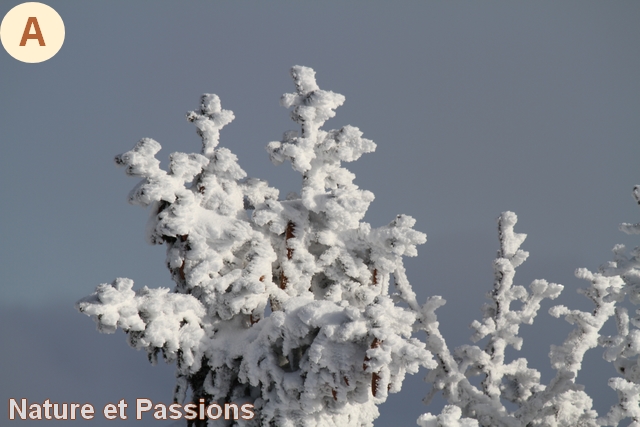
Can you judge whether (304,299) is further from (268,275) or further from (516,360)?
(516,360)

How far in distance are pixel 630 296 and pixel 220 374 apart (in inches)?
150

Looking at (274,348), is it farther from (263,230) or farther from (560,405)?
(560,405)

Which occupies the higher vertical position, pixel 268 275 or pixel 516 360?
pixel 268 275

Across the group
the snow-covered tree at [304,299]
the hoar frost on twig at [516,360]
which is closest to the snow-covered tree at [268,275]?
the snow-covered tree at [304,299]

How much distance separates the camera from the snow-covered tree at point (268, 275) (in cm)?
658

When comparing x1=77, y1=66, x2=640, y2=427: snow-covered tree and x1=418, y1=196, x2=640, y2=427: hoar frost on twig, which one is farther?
x1=418, y1=196, x2=640, y2=427: hoar frost on twig

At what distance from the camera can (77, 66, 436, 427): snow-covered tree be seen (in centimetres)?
658

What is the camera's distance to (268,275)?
7496 millimetres

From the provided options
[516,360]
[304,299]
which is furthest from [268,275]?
[516,360]

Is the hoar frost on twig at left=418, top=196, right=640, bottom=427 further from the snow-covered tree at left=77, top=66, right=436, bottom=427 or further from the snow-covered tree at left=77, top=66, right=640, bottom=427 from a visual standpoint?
the snow-covered tree at left=77, top=66, right=436, bottom=427

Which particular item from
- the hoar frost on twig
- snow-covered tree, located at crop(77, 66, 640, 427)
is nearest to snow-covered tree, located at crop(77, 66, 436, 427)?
snow-covered tree, located at crop(77, 66, 640, 427)

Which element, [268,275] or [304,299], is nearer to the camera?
[304,299]

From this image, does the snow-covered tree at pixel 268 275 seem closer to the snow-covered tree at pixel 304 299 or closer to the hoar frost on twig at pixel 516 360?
the snow-covered tree at pixel 304 299

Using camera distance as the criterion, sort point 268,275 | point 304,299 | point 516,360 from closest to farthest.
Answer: point 304,299 → point 268,275 → point 516,360
